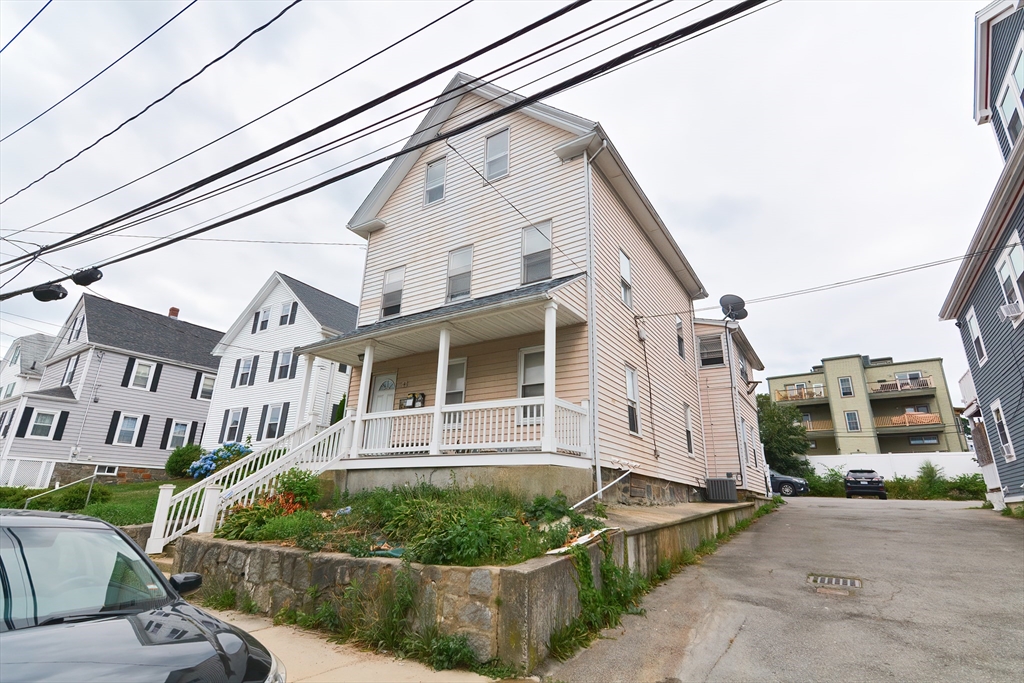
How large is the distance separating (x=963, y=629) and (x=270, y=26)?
32.3ft

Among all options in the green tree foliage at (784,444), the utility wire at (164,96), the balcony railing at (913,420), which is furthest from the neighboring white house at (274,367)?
the balcony railing at (913,420)

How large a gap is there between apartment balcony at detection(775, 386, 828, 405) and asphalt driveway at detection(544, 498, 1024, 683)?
33.8m

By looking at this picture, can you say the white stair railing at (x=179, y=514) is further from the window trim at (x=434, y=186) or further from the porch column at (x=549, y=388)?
the window trim at (x=434, y=186)

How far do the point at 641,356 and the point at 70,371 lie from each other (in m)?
31.5

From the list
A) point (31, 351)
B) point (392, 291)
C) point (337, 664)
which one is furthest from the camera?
point (31, 351)

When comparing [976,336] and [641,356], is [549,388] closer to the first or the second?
[641,356]

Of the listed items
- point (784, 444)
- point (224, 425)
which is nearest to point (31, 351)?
point (224, 425)

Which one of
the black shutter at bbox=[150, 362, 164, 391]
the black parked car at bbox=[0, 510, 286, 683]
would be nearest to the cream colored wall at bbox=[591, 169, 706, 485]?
the black parked car at bbox=[0, 510, 286, 683]

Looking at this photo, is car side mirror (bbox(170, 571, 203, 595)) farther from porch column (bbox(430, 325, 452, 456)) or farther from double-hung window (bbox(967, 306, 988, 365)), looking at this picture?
double-hung window (bbox(967, 306, 988, 365))

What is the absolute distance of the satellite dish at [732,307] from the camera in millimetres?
18047

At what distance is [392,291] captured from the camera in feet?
46.3

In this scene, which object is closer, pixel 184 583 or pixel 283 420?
pixel 184 583

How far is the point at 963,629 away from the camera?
17.1 ft

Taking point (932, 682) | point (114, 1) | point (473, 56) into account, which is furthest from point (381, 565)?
point (114, 1)
